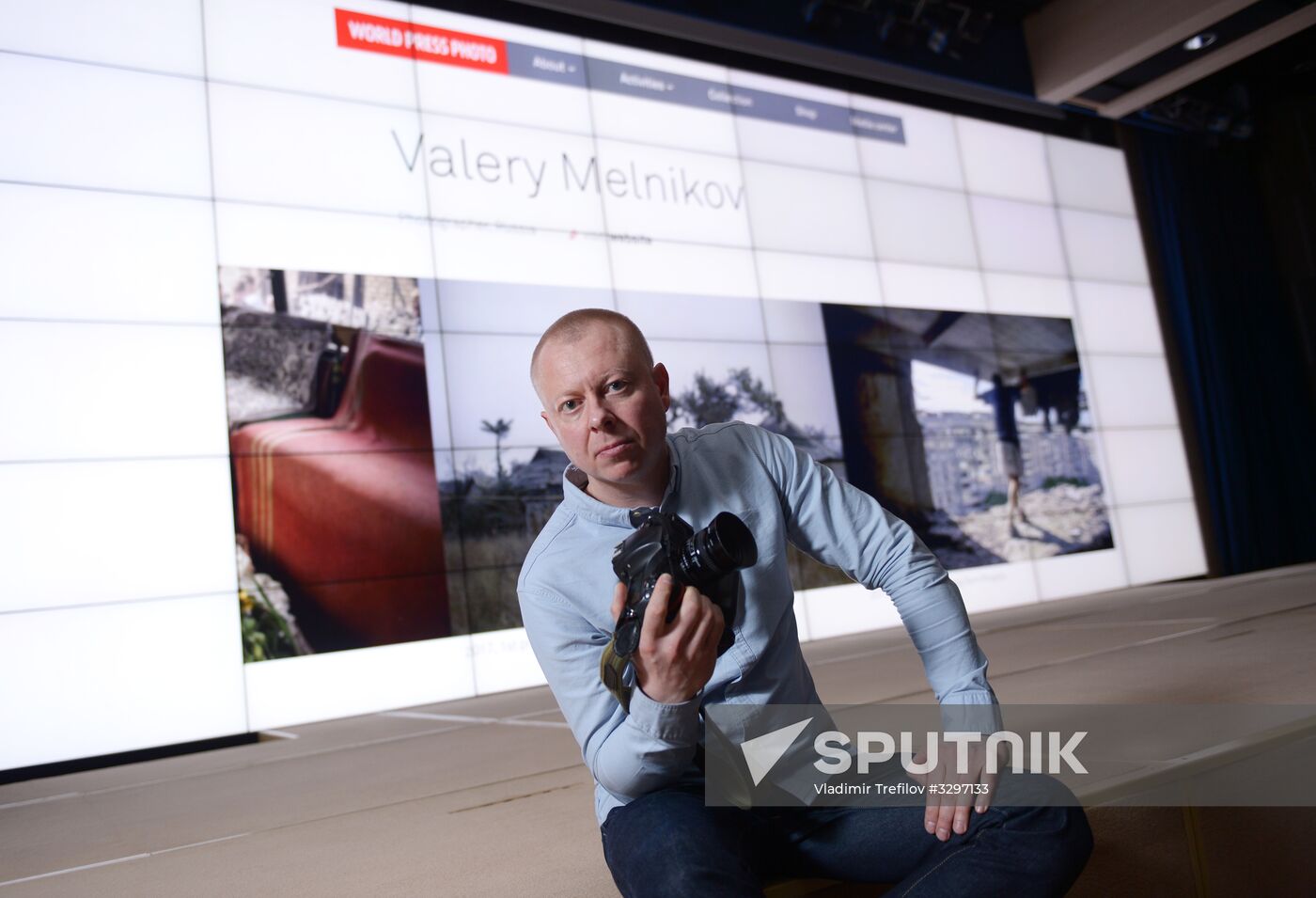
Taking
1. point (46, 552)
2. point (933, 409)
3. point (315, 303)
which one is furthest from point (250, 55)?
point (933, 409)

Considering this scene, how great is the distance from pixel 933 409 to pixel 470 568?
2914 mm

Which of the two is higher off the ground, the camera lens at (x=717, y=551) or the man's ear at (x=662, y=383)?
the man's ear at (x=662, y=383)

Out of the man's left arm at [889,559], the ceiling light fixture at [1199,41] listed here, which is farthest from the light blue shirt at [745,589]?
the ceiling light fixture at [1199,41]

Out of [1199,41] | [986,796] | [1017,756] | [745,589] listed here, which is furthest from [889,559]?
[1199,41]

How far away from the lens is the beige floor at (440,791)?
5.02 feet

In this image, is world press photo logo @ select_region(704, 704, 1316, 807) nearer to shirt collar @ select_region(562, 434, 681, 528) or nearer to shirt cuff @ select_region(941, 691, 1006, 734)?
shirt cuff @ select_region(941, 691, 1006, 734)

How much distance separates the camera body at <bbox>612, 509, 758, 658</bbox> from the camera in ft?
3.14

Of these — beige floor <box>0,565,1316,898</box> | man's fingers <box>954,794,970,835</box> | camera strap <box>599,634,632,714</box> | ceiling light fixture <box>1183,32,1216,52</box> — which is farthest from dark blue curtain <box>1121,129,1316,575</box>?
camera strap <box>599,634,632,714</box>

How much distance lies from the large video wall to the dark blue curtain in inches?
59.8

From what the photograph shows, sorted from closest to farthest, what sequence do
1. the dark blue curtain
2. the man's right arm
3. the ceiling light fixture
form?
the man's right arm, the ceiling light fixture, the dark blue curtain

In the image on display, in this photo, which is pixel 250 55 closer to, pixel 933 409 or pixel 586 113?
pixel 586 113

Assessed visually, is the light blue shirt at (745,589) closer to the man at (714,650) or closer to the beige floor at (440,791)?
the man at (714,650)

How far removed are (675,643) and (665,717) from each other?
0.37 ft

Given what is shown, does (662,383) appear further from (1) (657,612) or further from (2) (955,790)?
(2) (955,790)
